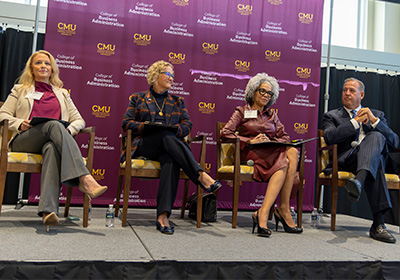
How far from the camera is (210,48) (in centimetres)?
420

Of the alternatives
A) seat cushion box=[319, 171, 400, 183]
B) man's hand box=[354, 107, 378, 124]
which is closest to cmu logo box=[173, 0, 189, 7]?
man's hand box=[354, 107, 378, 124]

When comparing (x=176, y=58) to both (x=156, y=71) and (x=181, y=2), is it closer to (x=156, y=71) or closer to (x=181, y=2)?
(x=181, y=2)

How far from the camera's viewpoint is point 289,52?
441cm

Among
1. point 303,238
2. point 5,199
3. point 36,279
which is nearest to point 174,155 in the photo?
point 303,238

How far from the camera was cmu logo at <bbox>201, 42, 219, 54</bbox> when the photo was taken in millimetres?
4180

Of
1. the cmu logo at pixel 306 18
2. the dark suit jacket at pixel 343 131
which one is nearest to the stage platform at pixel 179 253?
the dark suit jacket at pixel 343 131

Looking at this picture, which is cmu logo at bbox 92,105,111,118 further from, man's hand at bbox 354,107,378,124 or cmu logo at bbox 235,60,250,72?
man's hand at bbox 354,107,378,124

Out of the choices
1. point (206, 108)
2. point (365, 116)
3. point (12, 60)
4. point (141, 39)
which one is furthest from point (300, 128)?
point (12, 60)

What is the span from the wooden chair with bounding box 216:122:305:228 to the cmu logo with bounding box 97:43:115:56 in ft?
4.62

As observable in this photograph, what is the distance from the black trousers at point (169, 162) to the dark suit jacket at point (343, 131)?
50.7 inches

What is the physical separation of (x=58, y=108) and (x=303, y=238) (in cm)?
212

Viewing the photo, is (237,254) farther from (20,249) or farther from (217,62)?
(217,62)

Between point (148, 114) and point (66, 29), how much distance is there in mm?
1425

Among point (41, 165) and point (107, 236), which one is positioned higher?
point (41, 165)
